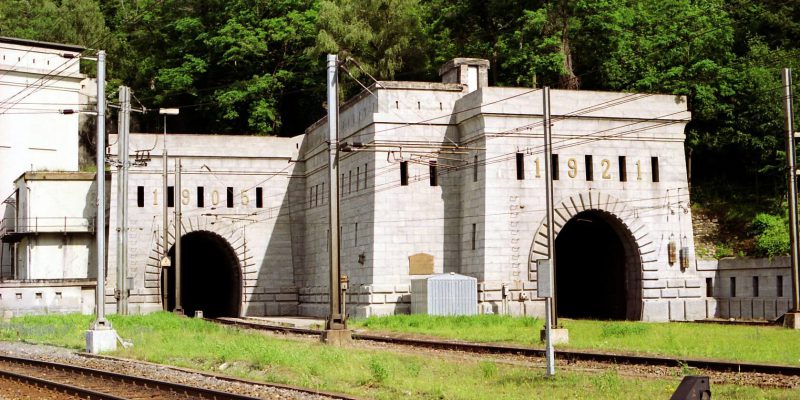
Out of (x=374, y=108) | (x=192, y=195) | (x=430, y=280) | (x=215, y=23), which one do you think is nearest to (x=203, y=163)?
(x=192, y=195)

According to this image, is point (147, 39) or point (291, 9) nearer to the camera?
point (291, 9)

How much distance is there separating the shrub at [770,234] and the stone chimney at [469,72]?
14593mm

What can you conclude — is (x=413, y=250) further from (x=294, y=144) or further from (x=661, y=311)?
(x=294, y=144)

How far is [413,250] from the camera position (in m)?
46.5

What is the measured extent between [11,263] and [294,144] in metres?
20.6

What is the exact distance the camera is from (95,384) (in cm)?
2247

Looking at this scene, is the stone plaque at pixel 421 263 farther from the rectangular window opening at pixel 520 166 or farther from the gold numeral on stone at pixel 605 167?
the gold numeral on stone at pixel 605 167

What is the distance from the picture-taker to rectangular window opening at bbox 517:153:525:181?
44312 mm

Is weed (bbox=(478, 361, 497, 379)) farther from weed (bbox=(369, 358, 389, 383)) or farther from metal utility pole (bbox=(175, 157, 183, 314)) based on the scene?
metal utility pole (bbox=(175, 157, 183, 314))

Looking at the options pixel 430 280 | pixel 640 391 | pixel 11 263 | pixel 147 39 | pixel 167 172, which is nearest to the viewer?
pixel 640 391

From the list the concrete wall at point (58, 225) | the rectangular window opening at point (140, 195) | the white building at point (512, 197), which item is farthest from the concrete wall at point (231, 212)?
the white building at point (512, 197)

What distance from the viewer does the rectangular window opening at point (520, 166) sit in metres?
44.3

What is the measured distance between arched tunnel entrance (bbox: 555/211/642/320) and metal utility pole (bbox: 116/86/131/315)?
18961 mm

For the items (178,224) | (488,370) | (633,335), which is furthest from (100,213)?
(178,224)
